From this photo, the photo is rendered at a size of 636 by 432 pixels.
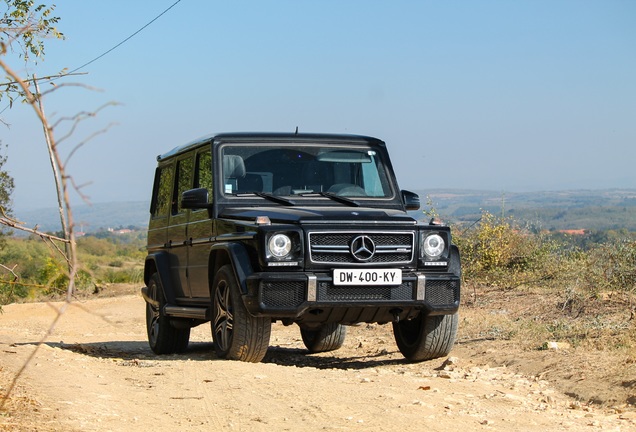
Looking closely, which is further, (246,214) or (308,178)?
(308,178)

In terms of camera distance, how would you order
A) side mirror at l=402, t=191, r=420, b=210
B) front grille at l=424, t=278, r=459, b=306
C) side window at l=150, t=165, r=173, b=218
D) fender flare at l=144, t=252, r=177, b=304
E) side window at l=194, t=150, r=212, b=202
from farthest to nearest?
side window at l=150, t=165, r=173, b=218
fender flare at l=144, t=252, r=177, b=304
side mirror at l=402, t=191, r=420, b=210
side window at l=194, t=150, r=212, b=202
front grille at l=424, t=278, r=459, b=306

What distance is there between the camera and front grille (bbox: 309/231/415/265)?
8258mm

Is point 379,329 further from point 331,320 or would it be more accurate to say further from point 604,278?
point 331,320

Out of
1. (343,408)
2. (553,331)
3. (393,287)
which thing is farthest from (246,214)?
(553,331)

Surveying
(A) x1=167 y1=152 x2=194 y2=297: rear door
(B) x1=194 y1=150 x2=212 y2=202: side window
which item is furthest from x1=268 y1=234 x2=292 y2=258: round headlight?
(A) x1=167 y1=152 x2=194 y2=297: rear door

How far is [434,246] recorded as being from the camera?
340 inches

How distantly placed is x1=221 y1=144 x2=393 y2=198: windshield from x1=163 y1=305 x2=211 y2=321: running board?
1140 millimetres

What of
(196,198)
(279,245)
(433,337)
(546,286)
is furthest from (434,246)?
(546,286)

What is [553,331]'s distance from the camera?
35.3ft

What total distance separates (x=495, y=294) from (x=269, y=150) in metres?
7.25

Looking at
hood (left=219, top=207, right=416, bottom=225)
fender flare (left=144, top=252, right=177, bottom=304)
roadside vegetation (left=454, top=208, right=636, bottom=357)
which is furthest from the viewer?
fender flare (left=144, top=252, right=177, bottom=304)

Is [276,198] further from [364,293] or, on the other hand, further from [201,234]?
[364,293]

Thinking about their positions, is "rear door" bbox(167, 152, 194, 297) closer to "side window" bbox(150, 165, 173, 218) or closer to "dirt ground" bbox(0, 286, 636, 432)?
"side window" bbox(150, 165, 173, 218)

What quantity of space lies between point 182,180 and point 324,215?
289 centimetres
